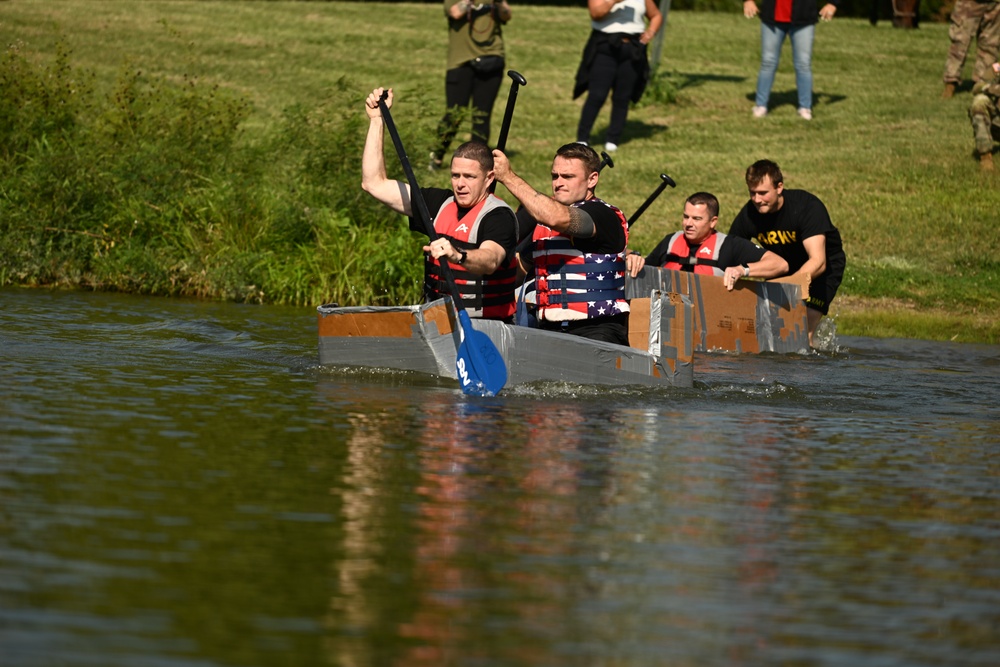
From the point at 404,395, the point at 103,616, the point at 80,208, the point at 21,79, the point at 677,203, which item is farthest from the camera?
the point at 677,203

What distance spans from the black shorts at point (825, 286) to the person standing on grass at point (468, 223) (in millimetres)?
3655

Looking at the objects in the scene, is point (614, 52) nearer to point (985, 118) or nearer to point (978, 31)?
point (985, 118)

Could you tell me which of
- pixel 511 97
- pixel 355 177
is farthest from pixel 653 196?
pixel 511 97

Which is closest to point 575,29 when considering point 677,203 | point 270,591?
point 677,203

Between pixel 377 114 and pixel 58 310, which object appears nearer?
pixel 377 114

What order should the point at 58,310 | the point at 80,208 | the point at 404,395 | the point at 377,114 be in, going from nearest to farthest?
the point at 404,395 → the point at 377,114 → the point at 58,310 → the point at 80,208

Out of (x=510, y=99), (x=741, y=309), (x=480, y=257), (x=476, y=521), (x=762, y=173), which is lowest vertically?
(x=476, y=521)

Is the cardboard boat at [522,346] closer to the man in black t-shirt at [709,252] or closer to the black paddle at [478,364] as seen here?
the black paddle at [478,364]

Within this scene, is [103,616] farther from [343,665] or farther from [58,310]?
[58,310]

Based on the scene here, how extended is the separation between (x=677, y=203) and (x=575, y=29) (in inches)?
523

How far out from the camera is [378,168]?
8.99m

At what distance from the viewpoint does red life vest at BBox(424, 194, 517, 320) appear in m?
8.66

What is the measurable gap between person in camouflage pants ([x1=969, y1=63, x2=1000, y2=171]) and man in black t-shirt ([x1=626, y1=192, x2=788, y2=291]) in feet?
22.4

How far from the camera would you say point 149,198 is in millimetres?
13523
